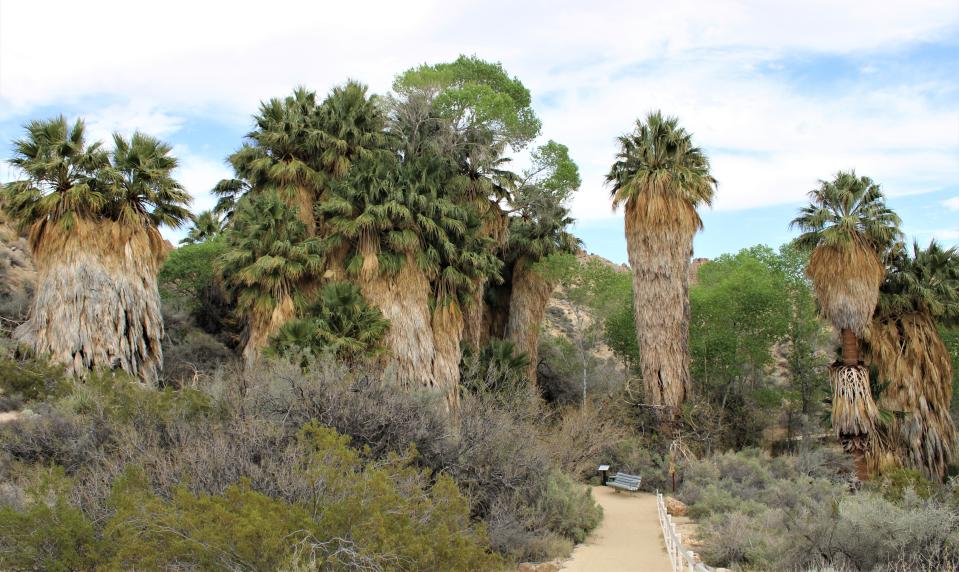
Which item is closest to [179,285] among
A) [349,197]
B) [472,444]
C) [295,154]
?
[295,154]

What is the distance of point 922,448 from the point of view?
2156 centimetres

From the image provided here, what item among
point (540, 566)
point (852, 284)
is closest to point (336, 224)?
point (540, 566)

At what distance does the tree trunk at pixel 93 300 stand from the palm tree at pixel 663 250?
14.7 m

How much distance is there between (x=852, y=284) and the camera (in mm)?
21031

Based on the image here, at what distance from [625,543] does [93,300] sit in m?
14.1

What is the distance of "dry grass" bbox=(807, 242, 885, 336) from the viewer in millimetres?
21000

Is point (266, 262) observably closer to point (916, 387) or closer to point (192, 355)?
point (192, 355)

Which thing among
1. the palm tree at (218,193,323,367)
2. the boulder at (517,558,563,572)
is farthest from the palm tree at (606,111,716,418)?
the boulder at (517,558,563,572)

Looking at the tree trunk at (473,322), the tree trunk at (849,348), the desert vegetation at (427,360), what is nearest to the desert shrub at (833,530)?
the desert vegetation at (427,360)

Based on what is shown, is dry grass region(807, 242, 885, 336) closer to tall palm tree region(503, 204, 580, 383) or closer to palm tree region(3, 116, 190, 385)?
tall palm tree region(503, 204, 580, 383)

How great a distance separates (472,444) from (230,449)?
184 inches

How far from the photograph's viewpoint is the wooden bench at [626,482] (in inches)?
811

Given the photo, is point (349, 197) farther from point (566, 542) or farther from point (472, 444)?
point (566, 542)

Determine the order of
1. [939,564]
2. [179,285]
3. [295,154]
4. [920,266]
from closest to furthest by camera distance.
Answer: [939,564], [920,266], [295,154], [179,285]
